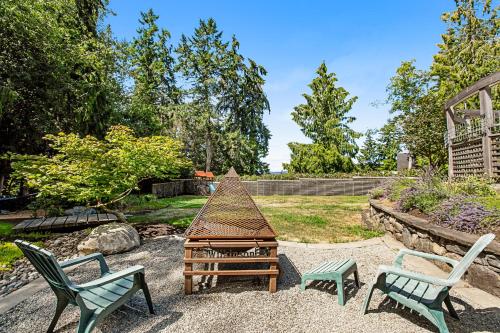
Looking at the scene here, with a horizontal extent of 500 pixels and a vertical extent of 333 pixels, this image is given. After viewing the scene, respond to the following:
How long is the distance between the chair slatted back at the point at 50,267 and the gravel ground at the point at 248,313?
0.59m

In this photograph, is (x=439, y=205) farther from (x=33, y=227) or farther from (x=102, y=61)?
(x=102, y=61)

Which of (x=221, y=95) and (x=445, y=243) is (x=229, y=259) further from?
(x=221, y=95)

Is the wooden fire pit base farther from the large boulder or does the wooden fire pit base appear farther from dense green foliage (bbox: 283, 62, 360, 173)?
dense green foliage (bbox: 283, 62, 360, 173)

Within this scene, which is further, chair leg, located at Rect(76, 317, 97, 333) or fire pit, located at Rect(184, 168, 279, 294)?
fire pit, located at Rect(184, 168, 279, 294)

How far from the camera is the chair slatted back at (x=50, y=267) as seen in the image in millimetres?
2199

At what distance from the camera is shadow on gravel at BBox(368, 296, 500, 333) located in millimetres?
2490

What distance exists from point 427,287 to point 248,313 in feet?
6.36

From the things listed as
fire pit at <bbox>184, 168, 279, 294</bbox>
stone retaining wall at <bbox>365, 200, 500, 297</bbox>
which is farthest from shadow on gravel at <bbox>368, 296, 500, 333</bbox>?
fire pit at <bbox>184, 168, 279, 294</bbox>

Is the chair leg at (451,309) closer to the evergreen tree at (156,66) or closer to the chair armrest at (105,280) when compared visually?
the chair armrest at (105,280)

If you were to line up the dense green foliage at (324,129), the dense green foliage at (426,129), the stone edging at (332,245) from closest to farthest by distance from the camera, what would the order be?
the stone edging at (332,245) < the dense green foliage at (426,129) < the dense green foliage at (324,129)

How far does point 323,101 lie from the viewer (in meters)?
24.5

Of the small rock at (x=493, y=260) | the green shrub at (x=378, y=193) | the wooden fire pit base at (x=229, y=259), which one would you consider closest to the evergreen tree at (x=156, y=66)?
the green shrub at (x=378, y=193)

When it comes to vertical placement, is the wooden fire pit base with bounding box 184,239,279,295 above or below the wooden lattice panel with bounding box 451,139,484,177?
below

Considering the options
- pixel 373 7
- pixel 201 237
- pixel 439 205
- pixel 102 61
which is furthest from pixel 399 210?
pixel 102 61
